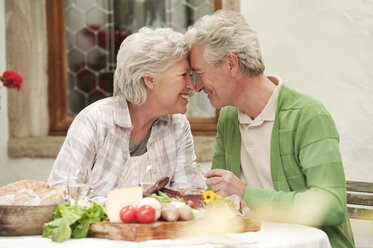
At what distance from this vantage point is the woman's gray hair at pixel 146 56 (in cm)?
286

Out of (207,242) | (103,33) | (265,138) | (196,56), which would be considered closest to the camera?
(207,242)

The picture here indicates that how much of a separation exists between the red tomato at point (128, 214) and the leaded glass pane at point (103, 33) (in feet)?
9.99

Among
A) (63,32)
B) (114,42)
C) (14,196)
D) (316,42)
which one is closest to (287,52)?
Result: (316,42)

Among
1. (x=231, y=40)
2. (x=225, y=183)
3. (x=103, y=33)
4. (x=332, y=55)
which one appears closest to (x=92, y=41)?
(x=103, y=33)

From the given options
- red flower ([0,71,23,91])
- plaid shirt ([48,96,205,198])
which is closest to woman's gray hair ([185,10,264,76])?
plaid shirt ([48,96,205,198])

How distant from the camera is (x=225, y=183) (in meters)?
2.30

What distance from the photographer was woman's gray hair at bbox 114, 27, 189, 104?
2.86 m

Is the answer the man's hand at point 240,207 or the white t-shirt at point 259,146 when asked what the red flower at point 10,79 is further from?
the man's hand at point 240,207

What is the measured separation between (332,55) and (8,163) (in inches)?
107

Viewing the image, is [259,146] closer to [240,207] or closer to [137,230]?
[240,207]

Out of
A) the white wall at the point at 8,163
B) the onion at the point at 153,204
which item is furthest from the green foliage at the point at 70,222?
the white wall at the point at 8,163

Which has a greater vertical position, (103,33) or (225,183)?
(103,33)

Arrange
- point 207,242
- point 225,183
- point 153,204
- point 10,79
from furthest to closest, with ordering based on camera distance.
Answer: point 10,79, point 225,183, point 153,204, point 207,242

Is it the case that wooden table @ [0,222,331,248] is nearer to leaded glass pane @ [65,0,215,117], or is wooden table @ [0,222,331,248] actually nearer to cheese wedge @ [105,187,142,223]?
cheese wedge @ [105,187,142,223]
